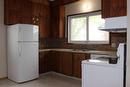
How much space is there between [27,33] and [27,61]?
79 cm

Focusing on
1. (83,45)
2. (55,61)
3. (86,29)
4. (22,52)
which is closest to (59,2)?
(86,29)

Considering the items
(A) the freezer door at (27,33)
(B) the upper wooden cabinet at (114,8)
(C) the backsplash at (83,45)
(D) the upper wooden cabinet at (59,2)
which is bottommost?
(C) the backsplash at (83,45)

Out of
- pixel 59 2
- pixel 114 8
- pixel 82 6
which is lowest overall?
pixel 114 8

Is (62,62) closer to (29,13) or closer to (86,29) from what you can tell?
(86,29)

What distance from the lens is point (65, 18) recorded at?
17.9 ft

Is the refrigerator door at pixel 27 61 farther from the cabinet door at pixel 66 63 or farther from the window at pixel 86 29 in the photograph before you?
the window at pixel 86 29

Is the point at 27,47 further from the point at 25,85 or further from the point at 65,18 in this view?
the point at 65,18

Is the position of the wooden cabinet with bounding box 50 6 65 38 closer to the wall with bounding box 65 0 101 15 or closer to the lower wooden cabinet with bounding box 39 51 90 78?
the wall with bounding box 65 0 101 15

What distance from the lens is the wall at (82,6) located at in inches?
179

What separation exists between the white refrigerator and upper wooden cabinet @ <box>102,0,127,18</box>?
2410mm

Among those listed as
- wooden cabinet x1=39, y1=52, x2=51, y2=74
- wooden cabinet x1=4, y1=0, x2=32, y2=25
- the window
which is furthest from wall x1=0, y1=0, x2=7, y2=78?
the window

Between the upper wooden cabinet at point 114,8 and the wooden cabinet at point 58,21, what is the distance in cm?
296

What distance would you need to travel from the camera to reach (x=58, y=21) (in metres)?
5.41

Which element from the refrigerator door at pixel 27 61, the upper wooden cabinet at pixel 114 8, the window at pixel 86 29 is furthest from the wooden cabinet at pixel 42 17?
the upper wooden cabinet at pixel 114 8
